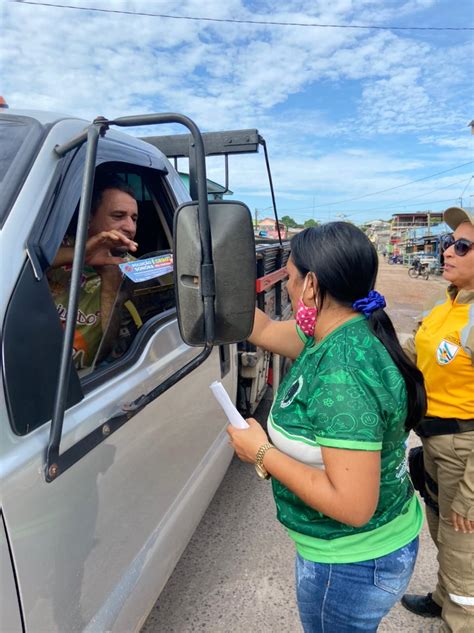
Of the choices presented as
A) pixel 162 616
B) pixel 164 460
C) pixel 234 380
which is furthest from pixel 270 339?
pixel 162 616

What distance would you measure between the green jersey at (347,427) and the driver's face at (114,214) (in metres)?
0.95

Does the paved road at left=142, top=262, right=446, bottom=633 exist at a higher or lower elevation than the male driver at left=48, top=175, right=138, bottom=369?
lower

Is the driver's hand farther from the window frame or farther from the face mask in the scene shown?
the face mask

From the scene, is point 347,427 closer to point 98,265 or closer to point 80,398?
point 80,398

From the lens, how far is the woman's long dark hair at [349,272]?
122cm

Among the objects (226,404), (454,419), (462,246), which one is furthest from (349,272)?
(454,419)

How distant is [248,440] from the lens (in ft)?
4.27

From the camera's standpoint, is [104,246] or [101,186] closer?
[104,246]

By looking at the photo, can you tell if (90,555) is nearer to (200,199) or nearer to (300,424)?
(300,424)

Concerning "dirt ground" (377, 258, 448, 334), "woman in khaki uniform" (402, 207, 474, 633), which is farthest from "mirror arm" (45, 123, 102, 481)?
"dirt ground" (377, 258, 448, 334)

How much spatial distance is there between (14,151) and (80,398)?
686mm

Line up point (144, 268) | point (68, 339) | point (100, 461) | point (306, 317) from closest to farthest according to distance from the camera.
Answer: point (68, 339) < point (100, 461) < point (306, 317) < point (144, 268)

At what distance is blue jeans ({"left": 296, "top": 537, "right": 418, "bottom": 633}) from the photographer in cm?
127

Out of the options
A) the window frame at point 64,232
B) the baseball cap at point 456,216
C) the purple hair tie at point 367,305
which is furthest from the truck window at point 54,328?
the baseball cap at point 456,216
